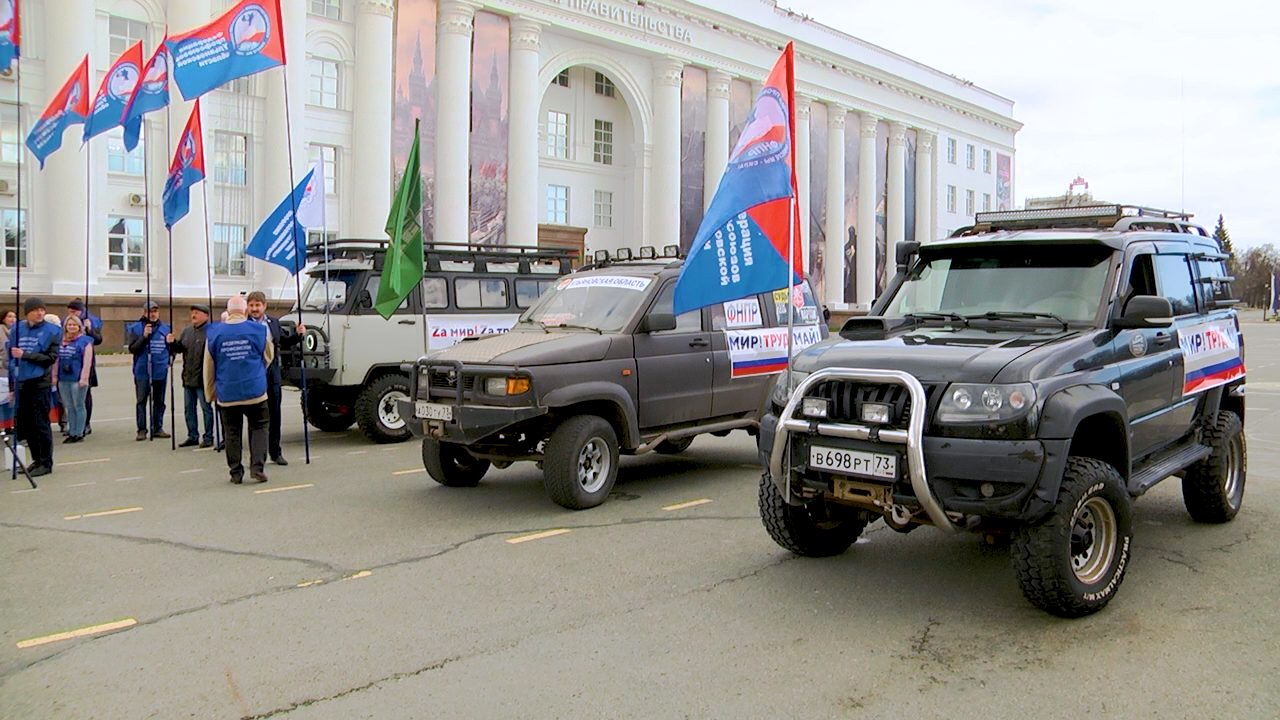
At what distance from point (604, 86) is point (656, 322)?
114 ft

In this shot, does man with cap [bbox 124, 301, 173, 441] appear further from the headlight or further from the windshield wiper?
the headlight

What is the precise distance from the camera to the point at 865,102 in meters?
50.8

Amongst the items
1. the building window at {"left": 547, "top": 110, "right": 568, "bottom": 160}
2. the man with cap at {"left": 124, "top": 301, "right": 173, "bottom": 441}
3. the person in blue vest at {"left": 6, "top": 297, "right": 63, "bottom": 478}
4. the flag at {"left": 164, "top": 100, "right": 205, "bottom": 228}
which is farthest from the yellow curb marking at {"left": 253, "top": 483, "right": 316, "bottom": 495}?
the building window at {"left": 547, "top": 110, "right": 568, "bottom": 160}

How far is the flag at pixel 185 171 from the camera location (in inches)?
527

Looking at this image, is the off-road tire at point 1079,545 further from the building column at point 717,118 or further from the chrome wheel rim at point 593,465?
the building column at point 717,118

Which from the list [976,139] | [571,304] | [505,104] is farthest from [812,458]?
[976,139]

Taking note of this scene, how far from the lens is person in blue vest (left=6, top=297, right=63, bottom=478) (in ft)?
32.8

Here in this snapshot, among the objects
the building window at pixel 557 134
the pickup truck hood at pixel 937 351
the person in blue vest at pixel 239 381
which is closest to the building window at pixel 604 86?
the building window at pixel 557 134

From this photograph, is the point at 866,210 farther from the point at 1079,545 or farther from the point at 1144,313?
the point at 1079,545

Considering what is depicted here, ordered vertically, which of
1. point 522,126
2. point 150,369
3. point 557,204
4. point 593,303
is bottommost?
point 150,369

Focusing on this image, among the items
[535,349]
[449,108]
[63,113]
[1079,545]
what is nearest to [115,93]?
[63,113]

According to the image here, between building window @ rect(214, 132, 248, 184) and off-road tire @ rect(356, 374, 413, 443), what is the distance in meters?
20.4

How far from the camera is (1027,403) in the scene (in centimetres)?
466

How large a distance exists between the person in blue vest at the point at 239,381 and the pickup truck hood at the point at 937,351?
230 inches
